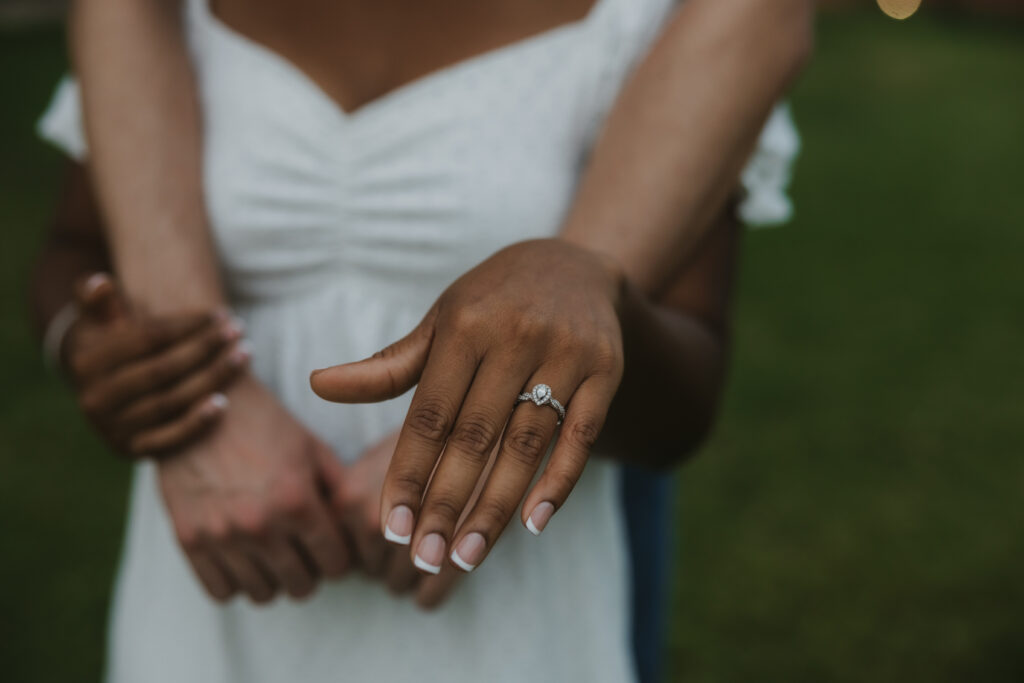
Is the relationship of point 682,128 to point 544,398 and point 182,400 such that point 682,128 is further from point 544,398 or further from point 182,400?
point 182,400

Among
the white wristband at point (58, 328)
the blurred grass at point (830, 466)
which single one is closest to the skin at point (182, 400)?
the white wristband at point (58, 328)

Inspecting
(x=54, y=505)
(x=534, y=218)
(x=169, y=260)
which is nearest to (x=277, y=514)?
(x=169, y=260)

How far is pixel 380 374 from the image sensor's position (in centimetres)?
79

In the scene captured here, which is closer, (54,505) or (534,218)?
(534,218)

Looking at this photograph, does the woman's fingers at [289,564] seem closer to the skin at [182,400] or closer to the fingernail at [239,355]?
the skin at [182,400]

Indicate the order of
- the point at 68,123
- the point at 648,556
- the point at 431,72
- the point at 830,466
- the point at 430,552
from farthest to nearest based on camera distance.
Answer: the point at 830,466, the point at 648,556, the point at 68,123, the point at 431,72, the point at 430,552

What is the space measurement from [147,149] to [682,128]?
0.63m

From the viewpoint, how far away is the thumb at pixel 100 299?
110 cm

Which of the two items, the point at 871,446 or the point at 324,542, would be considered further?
the point at 871,446

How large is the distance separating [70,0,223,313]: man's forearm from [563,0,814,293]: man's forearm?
1.48 ft

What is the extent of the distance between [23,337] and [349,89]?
12.5 feet

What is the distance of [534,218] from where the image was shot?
44.6 inches

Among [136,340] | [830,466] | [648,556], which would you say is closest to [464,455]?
[136,340]

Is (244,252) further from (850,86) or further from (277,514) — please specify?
(850,86)
